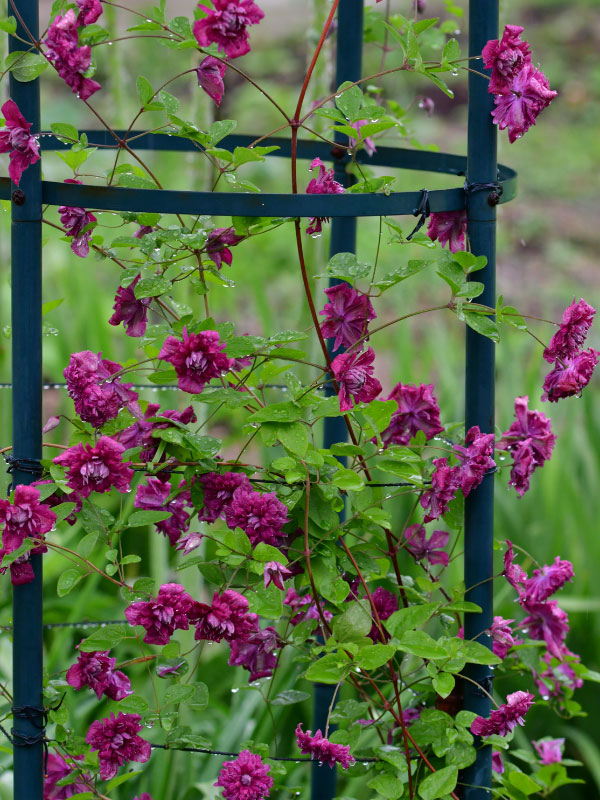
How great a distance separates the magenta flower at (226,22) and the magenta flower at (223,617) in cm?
48

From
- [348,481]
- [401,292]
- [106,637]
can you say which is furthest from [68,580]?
[401,292]

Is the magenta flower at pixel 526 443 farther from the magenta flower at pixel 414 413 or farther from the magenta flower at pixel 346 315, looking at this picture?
the magenta flower at pixel 346 315

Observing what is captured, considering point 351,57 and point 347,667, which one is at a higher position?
point 351,57

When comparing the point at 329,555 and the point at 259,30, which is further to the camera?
the point at 259,30

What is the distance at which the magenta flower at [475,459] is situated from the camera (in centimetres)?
94

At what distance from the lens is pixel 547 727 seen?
1.64 meters

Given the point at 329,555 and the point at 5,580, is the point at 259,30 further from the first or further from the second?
the point at 329,555

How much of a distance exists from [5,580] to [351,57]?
1339 millimetres

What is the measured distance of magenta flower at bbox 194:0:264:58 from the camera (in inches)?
32.5

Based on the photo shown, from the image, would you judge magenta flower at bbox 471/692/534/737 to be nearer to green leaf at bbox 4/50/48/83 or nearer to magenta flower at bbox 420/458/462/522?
magenta flower at bbox 420/458/462/522

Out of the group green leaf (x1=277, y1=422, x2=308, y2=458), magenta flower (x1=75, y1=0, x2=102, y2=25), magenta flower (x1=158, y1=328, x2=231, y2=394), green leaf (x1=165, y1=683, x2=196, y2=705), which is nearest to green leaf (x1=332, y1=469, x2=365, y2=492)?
green leaf (x1=277, y1=422, x2=308, y2=458)

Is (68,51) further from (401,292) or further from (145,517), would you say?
(401,292)

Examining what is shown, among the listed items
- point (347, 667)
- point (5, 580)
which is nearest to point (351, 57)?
point (347, 667)

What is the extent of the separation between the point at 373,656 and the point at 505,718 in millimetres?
164
